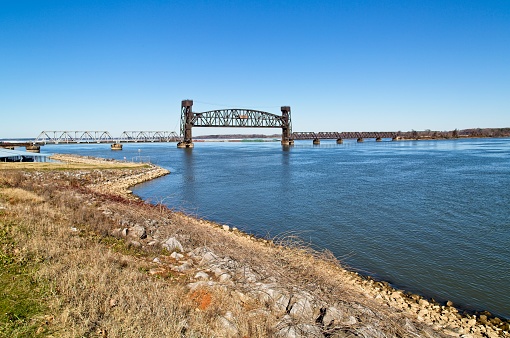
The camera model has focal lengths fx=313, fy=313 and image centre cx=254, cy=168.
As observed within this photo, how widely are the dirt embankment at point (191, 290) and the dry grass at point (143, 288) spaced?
1.0 inches

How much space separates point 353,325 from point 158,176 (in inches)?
1388

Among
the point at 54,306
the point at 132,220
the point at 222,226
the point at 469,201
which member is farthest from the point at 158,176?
the point at 54,306

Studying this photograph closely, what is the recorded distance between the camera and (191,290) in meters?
7.26

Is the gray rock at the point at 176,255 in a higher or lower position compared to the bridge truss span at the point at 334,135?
lower

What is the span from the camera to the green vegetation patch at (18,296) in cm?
489

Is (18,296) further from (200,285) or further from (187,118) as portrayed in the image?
(187,118)

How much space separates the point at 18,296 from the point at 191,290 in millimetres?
3284

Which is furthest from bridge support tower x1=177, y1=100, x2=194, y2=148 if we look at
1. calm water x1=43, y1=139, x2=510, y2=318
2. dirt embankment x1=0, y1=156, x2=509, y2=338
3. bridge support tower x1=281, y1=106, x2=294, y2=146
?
dirt embankment x1=0, y1=156, x2=509, y2=338

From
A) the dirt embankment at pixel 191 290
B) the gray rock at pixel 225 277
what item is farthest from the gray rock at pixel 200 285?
the gray rock at pixel 225 277

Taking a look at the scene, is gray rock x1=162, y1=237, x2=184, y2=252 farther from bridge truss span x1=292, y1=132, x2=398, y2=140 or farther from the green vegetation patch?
bridge truss span x1=292, y1=132, x2=398, y2=140

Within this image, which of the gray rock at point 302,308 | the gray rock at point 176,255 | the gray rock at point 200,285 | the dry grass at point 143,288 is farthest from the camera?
the gray rock at point 176,255

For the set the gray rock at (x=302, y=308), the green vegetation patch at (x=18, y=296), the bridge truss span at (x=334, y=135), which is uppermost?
the bridge truss span at (x=334, y=135)

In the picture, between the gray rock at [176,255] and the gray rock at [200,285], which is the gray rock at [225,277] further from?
the gray rock at [176,255]

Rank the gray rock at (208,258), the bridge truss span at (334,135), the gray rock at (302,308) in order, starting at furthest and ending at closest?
the bridge truss span at (334,135), the gray rock at (208,258), the gray rock at (302,308)
